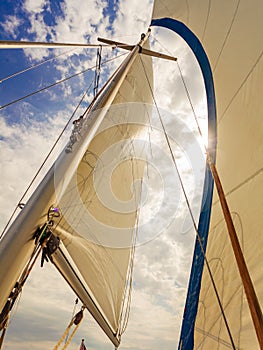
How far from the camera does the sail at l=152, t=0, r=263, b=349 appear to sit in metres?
1.58

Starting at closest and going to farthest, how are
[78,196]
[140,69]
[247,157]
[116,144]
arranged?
[247,157], [78,196], [116,144], [140,69]

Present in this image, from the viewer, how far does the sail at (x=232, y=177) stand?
1.58 m

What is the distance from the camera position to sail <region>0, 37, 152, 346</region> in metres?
1.96

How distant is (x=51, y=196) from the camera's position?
208 cm

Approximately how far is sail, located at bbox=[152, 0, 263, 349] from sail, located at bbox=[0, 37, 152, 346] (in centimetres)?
108

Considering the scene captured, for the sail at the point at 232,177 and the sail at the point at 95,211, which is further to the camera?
the sail at the point at 95,211

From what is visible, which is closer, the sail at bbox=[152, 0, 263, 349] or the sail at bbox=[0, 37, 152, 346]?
the sail at bbox=[152, 0, 263, 349]

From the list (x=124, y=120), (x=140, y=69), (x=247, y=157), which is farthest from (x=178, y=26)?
(x=247, y=157)

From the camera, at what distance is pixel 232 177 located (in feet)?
6.93

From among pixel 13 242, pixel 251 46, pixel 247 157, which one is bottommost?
pixel 13 242

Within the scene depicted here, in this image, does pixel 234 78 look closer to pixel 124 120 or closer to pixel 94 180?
pixel 94 180

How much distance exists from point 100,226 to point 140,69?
13.3 ft

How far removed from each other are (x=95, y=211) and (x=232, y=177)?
1.76 m

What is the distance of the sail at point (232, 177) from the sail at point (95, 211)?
1.08 metres
